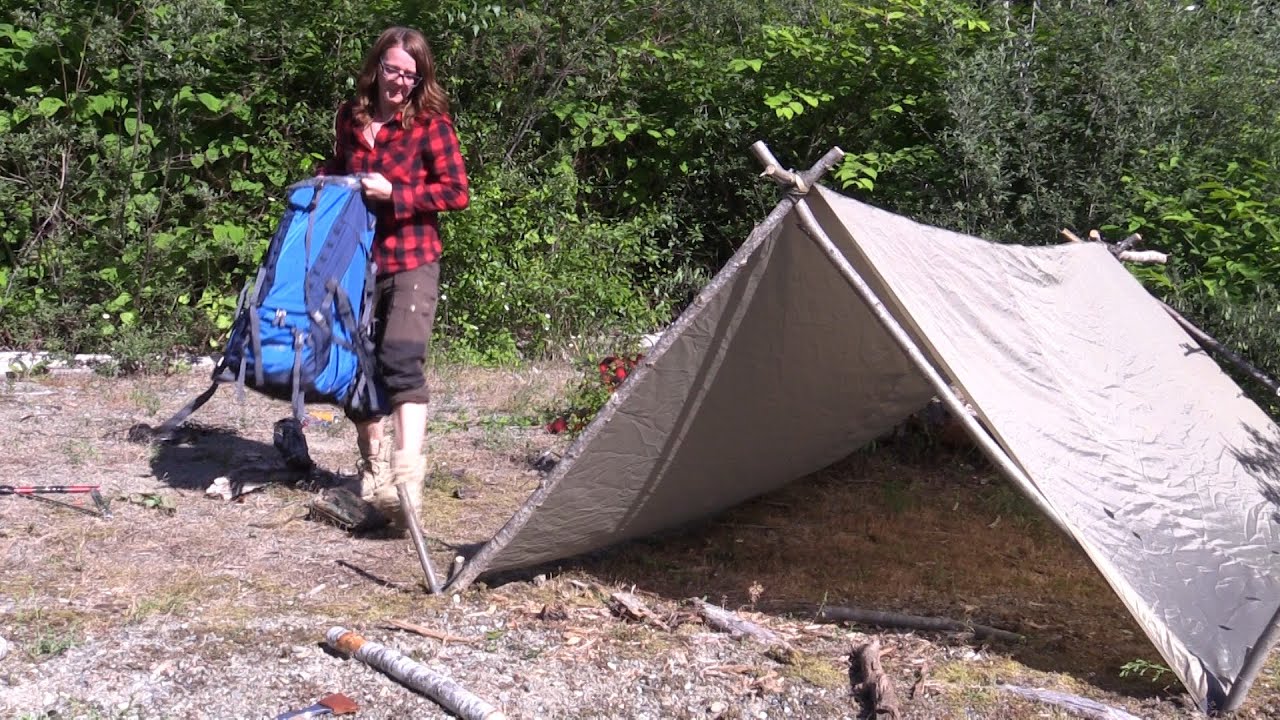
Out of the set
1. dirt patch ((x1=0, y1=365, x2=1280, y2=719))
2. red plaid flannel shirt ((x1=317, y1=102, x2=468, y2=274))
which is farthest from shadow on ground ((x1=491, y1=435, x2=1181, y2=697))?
red plaid flannel shirt ((x1=317, y1=102, x2=468, y2=274))

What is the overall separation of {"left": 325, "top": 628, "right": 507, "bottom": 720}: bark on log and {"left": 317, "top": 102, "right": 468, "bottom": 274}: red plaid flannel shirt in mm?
1361

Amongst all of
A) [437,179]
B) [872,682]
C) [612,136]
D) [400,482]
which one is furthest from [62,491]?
[612,136]

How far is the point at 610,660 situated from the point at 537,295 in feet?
15.0

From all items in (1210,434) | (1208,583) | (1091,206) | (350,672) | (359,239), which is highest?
(1091,206)

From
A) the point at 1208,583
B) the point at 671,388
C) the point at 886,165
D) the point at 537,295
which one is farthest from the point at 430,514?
the point at 886,165

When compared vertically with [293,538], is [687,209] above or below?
above

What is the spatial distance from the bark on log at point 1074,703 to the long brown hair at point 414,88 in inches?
102

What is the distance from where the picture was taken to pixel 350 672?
3.17m

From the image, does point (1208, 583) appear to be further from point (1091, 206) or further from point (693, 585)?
point (1091, 206)

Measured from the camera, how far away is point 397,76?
4.08 meters

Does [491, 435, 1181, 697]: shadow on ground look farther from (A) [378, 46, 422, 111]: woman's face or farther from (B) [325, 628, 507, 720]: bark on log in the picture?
(A) [378, 46, 422, 111]: woman's face

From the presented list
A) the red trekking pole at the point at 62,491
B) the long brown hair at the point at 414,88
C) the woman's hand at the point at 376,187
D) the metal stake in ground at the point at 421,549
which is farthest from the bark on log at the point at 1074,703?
Answer: the red trekking pole at the point at 62,491

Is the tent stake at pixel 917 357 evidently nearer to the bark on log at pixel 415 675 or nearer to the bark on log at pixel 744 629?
the bark on log at pixel 744 629

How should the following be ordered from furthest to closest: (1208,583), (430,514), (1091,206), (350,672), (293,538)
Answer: (1091,206), (430,514), (293,538), (1208,583), (350,672)
